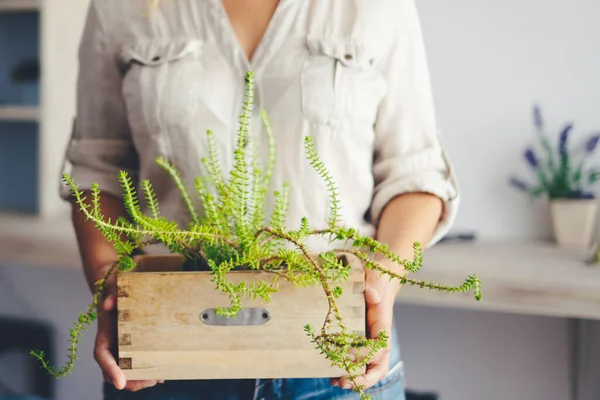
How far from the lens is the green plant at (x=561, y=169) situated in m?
1.91

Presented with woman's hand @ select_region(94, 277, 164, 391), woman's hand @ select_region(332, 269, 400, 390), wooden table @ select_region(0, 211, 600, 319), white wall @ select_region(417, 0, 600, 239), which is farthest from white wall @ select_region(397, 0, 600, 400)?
woman's hand @ select_region(94, 277, 164, 391)

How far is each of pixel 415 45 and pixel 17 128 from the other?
7.17 feet

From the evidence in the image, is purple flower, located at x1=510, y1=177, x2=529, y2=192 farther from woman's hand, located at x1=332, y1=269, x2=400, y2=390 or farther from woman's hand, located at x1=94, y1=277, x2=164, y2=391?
woman's hand, located at x1=94, y1=277, x2=164, y2=391

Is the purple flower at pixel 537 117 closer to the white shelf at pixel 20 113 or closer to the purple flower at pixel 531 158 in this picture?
the purple flower at pixel 531 158

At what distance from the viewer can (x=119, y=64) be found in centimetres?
106

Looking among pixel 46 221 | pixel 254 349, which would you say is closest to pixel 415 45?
pixel 254 349

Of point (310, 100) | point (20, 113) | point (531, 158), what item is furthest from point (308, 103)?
point (20, 113)

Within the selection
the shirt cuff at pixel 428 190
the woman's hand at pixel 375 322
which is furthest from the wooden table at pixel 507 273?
the woman's hand at pixel 375 322

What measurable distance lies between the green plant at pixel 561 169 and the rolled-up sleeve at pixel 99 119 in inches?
48.5

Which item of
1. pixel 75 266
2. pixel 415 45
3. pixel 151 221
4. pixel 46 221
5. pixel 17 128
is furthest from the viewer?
Result: pixel 17 128

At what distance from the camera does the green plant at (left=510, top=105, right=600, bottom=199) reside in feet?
6.28

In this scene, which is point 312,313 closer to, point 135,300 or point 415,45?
point 135,300

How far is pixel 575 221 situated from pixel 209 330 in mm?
1414

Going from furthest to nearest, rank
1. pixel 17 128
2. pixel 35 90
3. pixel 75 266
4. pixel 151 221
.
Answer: pixel 17 128 → pixel 35 90 → pixel 75 266 → pixel 151 221
